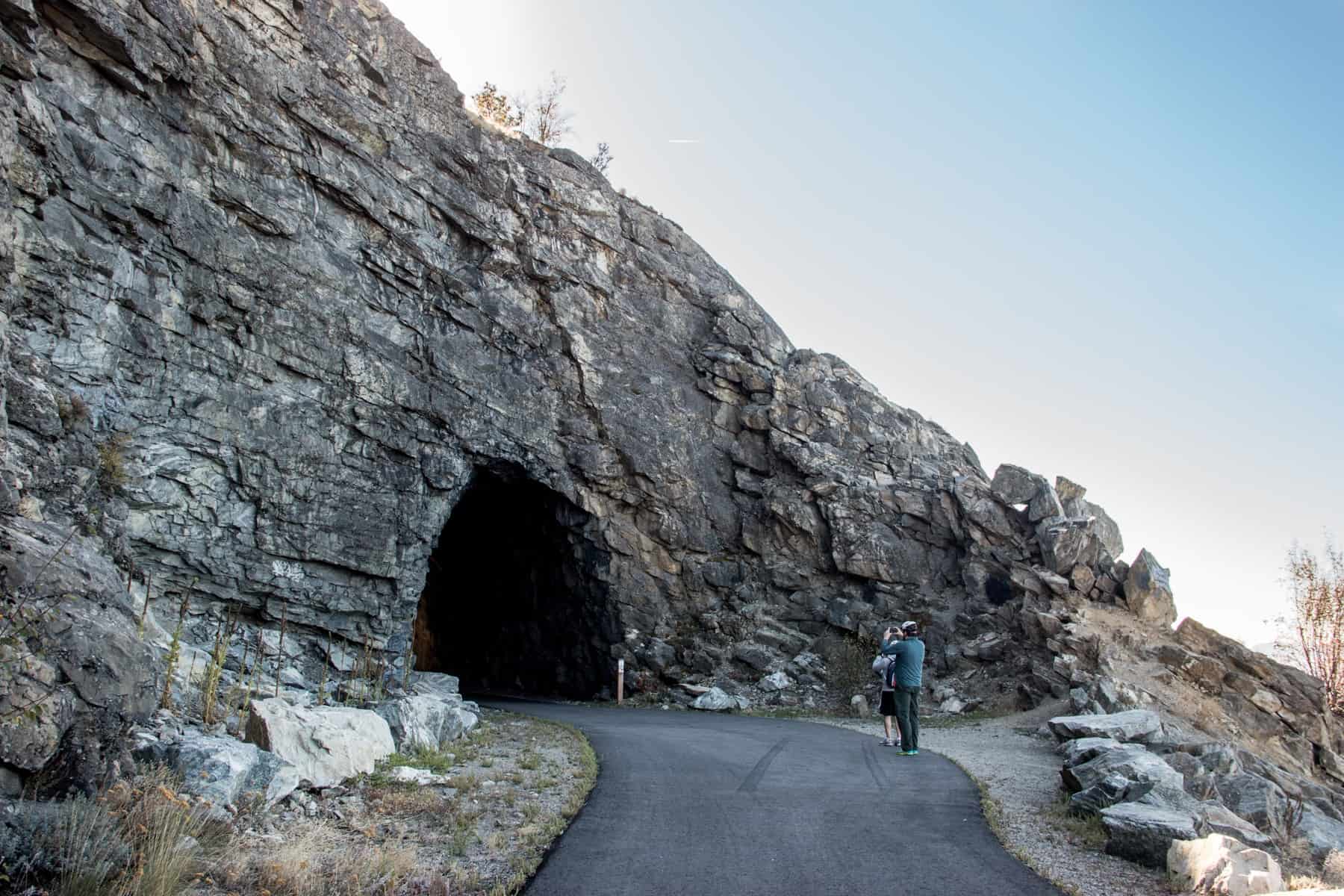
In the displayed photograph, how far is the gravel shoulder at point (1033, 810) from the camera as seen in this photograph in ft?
18.9

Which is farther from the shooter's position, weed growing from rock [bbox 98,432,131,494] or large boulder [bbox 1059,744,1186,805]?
weed growing from rock [bbox 98,432,131,494]

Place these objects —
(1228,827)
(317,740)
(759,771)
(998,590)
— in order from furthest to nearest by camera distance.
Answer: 1. (998,590)
2. (759,771)
3. (317,740)
4. (1228,827)

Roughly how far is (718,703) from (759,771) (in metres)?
11.3

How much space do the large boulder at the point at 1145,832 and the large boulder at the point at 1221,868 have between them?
0.20 meters

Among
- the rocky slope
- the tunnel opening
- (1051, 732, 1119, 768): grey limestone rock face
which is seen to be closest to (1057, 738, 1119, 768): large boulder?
(1051, 732, 1119, 768): grey limestone rock face

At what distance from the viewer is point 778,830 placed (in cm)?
686

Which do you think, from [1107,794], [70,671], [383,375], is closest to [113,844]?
[70,671]

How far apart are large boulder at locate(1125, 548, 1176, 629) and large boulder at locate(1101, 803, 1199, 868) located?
16.0 meters

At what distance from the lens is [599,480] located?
23391 mm

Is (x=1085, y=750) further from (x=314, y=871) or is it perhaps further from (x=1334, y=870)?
(x=314, y=871)

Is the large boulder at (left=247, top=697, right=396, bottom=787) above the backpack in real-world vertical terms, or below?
below

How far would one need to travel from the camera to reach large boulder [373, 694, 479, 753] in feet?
32.8

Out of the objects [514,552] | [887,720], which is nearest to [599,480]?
[514,552]

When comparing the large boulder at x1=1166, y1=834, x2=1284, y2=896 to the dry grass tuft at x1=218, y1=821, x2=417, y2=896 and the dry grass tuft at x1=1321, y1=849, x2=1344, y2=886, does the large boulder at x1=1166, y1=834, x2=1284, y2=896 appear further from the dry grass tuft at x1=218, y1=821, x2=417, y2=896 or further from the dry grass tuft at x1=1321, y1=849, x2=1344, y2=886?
the dry grass tuft at x1=218, y1=821, x2=417, y2=896
